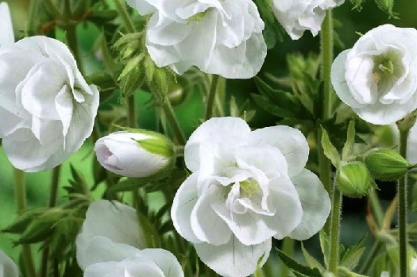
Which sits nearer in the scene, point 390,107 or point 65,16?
point 390,107

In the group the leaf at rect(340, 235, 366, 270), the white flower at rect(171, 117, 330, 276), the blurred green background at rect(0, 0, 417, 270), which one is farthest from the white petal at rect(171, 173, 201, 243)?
the blurred green background at rect(0, 0, 417, 270)

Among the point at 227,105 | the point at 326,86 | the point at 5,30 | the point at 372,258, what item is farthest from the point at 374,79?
the point at 227,105

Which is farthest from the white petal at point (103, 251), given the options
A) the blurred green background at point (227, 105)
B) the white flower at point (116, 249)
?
the blurred green background at point (227, 105)

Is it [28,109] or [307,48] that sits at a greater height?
[28,109]

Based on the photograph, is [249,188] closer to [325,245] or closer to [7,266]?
[325,245]

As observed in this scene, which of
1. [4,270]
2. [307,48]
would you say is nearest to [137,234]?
[4,270]

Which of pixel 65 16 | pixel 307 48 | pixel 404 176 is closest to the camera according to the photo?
pixel 404 176

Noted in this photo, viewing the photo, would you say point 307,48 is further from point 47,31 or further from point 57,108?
point 57,108
